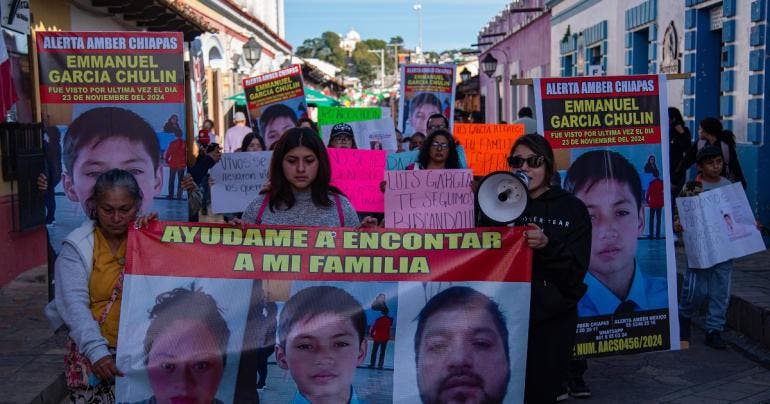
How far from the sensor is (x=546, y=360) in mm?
4281

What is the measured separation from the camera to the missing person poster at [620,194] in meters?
6.62

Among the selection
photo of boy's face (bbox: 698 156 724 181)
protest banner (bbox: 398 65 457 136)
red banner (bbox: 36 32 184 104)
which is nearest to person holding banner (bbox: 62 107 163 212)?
red banner (bbox: 36 32 184 104)

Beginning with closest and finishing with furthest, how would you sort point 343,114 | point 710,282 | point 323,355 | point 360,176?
point 323,355, point 710,282, point 360,176, point 343,114

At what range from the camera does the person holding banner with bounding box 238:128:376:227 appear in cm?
469

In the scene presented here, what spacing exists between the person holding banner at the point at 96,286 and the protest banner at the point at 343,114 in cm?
1069

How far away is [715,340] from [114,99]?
4897 millimetres

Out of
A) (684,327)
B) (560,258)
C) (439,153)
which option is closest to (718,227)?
(684,327)

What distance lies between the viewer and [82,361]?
4098 mm

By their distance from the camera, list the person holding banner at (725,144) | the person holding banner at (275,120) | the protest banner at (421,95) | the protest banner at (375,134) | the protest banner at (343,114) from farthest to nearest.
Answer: the protest banner at (421,95), the protest banner at (343,114), the person holding banner at (275,120), the protest banner at (375,134), the person holding banner at (725,144)

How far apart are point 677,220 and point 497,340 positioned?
426cm

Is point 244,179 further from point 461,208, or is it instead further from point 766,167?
point 766,167

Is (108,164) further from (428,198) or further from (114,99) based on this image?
(428,198)

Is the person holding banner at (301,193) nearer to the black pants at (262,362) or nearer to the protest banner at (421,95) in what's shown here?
the black pants at (262,362)

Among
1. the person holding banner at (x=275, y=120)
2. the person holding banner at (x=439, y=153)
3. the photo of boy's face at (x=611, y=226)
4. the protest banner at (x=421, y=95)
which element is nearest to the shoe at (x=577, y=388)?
the photo of boy's face at (x=611, y=226)
